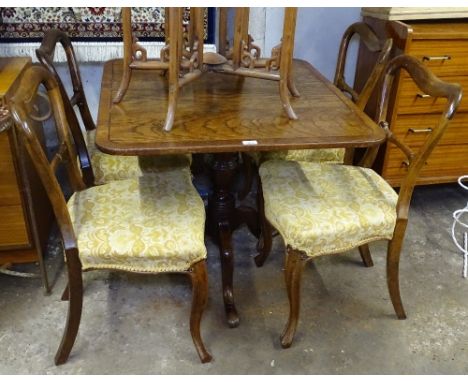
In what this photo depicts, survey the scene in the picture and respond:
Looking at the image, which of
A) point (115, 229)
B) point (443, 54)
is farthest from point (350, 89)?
point (115, 229)

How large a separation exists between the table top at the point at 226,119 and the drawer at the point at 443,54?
517 mm

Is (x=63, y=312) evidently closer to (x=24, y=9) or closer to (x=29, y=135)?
(x=29, y=135)

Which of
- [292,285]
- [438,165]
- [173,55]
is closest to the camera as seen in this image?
[173,55]

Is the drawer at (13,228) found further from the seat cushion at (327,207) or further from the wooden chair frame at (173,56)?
the seat cushion at (327,207)

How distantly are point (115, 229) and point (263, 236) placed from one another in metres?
0.77

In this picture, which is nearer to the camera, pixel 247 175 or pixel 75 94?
pixel 75 94

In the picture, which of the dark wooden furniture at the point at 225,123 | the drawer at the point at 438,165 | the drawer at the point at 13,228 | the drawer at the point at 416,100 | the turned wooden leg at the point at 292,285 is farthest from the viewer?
the drawer at the point at 438,165

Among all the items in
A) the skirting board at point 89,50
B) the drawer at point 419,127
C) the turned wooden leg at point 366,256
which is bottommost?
the turned wooden leg at point 366,256

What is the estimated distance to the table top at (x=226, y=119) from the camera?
52.6 inches

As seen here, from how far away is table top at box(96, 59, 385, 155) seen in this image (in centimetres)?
133

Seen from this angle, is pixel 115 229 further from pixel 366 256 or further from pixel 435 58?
pixel 435 58

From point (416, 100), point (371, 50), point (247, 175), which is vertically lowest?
point (247, 175)

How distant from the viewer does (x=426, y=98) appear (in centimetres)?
215

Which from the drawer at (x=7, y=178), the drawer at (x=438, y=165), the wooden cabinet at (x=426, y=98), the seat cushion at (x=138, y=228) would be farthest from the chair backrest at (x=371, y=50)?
the drawer at (x=7, y=178)
